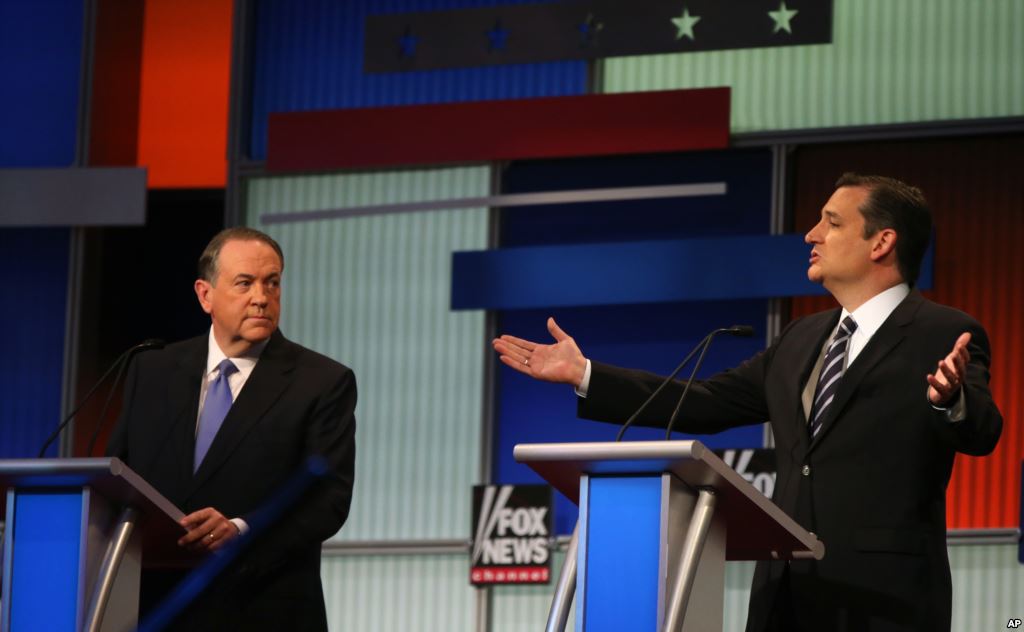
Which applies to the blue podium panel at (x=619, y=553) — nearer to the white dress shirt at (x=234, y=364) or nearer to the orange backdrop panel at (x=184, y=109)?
the white dress shirt at (x=234, y=364)

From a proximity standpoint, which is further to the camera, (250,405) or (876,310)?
(250,405)

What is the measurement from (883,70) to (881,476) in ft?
10.9

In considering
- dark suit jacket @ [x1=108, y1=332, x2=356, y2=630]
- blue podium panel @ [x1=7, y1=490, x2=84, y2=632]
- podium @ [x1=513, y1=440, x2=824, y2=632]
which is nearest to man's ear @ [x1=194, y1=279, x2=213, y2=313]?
dark suit jacket @ [x1=108, y1=332, x2=356, y2=630]

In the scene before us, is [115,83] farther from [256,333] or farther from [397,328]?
[256,333]

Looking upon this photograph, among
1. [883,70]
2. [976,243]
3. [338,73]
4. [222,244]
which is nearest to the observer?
[222,244]

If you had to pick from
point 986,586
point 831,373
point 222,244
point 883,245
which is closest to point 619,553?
point 831,373

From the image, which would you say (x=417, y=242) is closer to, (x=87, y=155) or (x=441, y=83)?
(x=441, y=83)

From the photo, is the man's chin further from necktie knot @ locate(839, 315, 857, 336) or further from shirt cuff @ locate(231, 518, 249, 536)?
necktie knot @ locate(839, 315, 857, 336)

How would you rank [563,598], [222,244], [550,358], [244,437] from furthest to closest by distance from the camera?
[222,244]
[244,437]
[550,358]
[563,598]

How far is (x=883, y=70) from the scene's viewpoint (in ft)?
20.7

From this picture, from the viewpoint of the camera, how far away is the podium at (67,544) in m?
3.22

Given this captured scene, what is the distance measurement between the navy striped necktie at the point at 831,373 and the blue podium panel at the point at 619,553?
725 millimetres

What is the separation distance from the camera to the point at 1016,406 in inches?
231

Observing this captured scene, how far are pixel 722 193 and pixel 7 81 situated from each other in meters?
3.31
